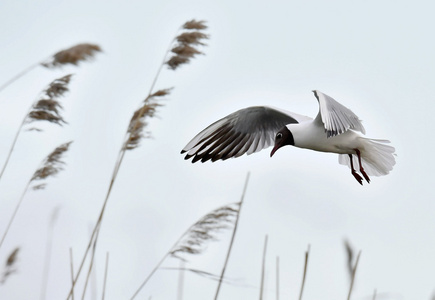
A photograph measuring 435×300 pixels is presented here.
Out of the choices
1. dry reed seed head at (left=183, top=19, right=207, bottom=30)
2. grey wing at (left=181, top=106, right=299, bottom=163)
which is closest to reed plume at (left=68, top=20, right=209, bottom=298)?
dry reed seed head at (left=183, top=19, right=207, bottom=30)

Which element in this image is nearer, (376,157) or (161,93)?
(161,93)

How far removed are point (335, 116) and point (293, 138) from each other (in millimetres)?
739

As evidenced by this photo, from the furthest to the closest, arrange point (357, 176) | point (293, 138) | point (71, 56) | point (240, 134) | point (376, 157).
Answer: point (240, 134) < point (376, 157) < point (357, 176) < point (293, 138) < point (71, 56)

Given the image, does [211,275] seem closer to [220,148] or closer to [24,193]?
[24,193]

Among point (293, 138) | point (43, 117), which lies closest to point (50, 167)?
point (43, 117)

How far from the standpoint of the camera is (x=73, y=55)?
3.10 metres

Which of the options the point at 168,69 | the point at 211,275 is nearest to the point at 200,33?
the point at 168,69

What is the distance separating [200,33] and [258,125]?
2.16 meters

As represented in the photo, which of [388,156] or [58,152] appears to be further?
[388,156]

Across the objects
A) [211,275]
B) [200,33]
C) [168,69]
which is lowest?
[211,275]

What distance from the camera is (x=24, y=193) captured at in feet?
11.8

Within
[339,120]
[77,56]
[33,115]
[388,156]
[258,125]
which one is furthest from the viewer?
[258,125]

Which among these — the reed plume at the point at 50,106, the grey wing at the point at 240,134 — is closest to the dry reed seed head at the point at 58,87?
the reed plume at the point at 50,106

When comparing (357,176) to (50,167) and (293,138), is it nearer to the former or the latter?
(293,138)
